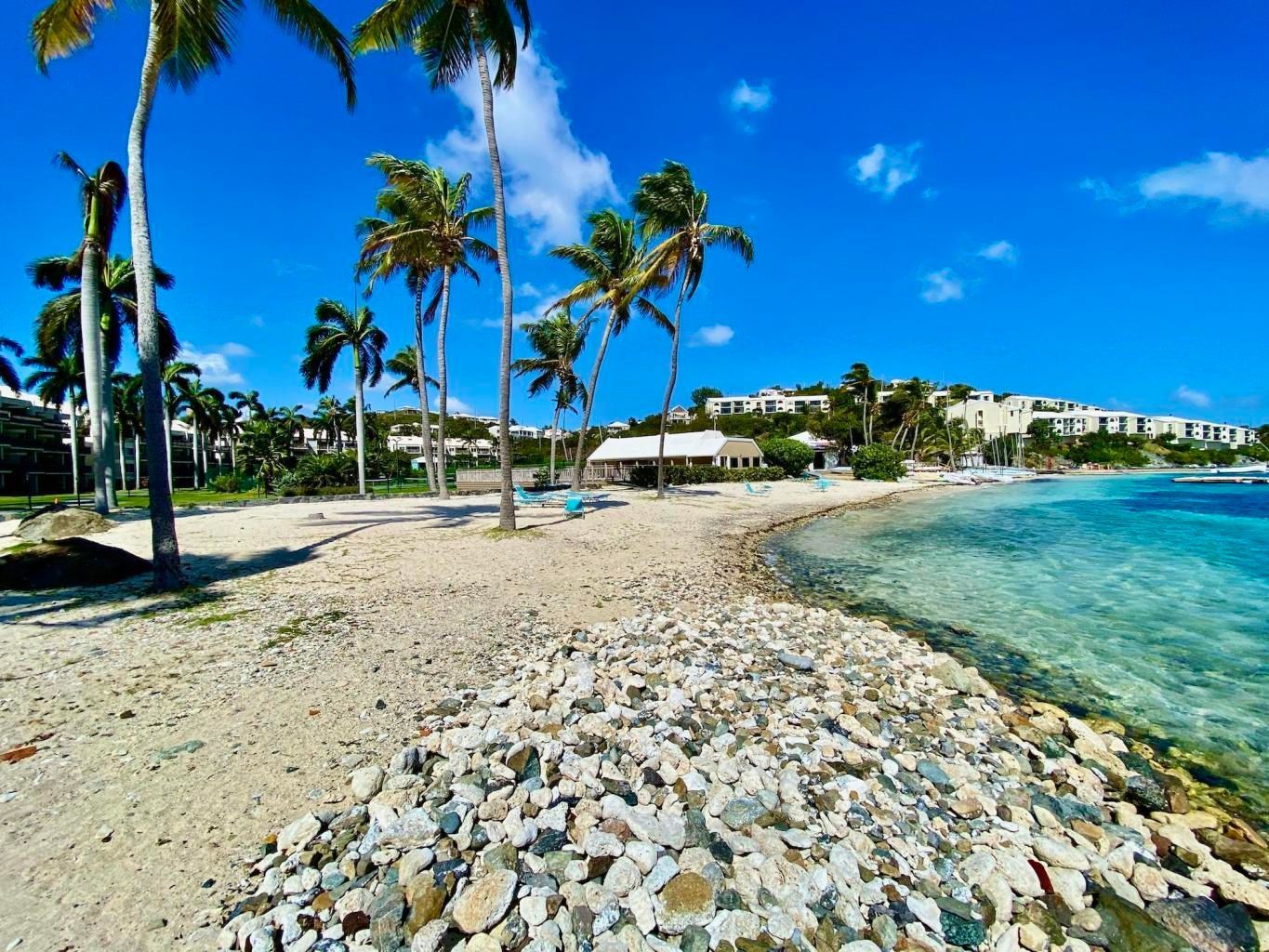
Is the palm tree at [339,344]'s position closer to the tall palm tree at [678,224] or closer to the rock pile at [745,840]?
the tall palm tree at [678,224]

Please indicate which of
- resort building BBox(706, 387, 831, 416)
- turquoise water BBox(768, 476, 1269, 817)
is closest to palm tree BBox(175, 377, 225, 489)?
turquoise water BBox(768, 476, 1269, 817)

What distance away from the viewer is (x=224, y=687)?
4297 mm

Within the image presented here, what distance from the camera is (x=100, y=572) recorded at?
7.67 meters

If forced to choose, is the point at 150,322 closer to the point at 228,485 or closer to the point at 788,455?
the point at 228,485

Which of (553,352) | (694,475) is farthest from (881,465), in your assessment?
(553,352)

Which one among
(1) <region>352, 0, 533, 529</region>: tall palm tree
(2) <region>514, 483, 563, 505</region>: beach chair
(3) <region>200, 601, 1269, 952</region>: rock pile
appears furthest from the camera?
(2) <region>514, 483, 563, 505</region>: beach chair

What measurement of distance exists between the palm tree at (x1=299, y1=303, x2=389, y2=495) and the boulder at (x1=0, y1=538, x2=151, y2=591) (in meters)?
19.7

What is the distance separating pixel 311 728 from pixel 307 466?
31.8 meters

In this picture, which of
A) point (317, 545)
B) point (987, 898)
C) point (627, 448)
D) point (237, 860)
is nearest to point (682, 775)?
point (987, 898)

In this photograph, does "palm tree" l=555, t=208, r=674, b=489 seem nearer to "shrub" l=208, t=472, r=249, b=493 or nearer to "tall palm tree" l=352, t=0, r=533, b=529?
"tall palm tree" l=352, t=0, r=533, b=529

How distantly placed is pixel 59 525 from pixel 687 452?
3313 cm

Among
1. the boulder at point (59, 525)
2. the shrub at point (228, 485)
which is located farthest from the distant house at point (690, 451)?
the boulder at point (59, 525)

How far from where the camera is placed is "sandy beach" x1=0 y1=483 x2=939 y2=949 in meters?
2.39

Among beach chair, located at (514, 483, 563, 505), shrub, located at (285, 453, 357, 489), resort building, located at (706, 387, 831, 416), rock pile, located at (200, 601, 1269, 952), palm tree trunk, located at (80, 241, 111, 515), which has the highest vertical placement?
A: resort building, located at (706, 387, 831, 416)
